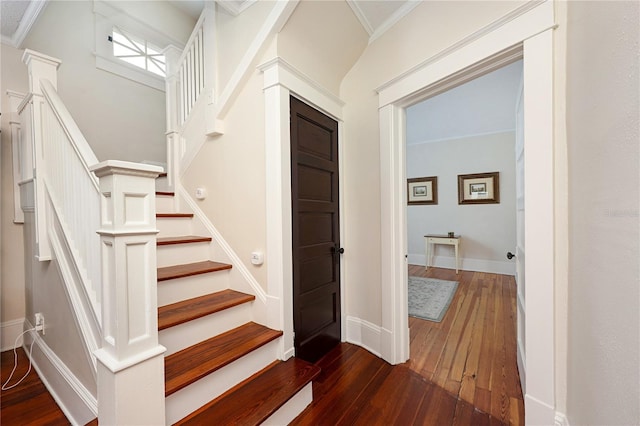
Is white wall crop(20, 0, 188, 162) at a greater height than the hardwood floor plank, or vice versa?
white wall crop(20, 0, 188, 162)

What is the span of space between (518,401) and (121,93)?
4606 mm

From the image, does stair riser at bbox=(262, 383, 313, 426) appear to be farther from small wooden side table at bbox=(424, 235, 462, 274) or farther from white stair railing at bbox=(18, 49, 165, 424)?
small wooden side table at bbox=(424, 235, 462, 274)

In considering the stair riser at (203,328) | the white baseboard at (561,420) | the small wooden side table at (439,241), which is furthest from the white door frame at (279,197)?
the small wooden side table at (439,241)

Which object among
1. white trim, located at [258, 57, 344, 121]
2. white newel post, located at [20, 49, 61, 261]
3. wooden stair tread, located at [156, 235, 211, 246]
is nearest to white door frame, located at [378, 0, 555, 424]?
white trim, located at [258, 57, 344, 121]

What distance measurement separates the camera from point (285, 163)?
68.7 inches

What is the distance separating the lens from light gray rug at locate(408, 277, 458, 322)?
296 centimetres

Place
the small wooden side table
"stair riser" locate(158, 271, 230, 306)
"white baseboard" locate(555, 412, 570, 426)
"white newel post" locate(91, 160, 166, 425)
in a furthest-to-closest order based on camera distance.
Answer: the small wooden side table, "stair riser" locate(158, 271, 230, 306), "white baseboard" locate(555, 412, 570, 426), "white newel post" locate(91, 160, 166, 425)

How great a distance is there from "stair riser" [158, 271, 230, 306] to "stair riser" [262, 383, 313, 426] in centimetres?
90

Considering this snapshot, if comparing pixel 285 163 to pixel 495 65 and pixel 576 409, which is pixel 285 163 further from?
pixel 576 409

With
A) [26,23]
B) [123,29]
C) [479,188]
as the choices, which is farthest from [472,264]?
[26,23]

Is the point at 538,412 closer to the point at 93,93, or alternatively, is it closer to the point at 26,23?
the point at 93,93

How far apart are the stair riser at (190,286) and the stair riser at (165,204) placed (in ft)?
3.26

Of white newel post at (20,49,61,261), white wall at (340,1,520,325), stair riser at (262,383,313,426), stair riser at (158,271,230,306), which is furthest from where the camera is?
white wall at (340,1,520,325)

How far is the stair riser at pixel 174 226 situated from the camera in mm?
2102
